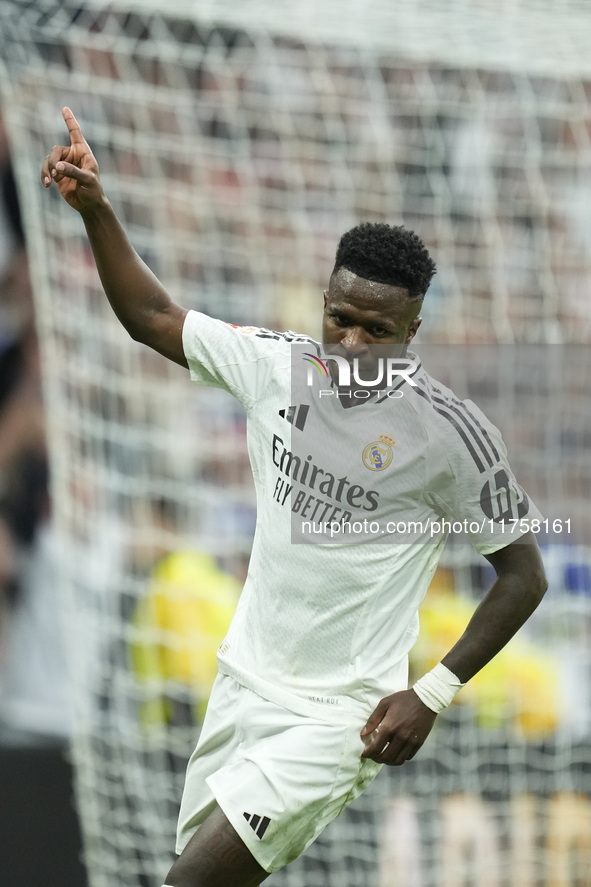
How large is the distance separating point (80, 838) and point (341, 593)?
2327mm

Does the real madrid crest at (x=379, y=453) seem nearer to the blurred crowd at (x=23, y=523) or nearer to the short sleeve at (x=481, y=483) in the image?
the short sleeve at (x=481, y=483)

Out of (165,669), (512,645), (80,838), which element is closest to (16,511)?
(165,669)

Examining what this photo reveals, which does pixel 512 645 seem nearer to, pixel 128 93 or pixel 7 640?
pixel 7 640

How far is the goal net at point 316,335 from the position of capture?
11.9 feet

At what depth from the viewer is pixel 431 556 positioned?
2135 mm

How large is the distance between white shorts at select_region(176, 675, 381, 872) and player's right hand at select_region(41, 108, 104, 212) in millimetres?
1026

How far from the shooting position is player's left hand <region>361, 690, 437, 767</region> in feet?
6.56

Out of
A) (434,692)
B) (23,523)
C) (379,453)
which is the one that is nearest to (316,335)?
(23,523)

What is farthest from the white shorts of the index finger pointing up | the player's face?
the index finger pointing up

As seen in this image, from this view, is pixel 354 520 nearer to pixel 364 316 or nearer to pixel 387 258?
pixel 364 316

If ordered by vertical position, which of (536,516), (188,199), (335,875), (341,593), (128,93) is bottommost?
(335,875)

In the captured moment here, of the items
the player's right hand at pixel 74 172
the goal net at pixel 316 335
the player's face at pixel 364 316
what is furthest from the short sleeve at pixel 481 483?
the goal net at pixel 316 335

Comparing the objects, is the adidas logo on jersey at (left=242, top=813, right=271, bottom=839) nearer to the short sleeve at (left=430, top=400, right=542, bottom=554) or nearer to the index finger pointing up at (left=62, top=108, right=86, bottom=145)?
the short sleeve at (left=430, top=400, right=542, bottom=554)

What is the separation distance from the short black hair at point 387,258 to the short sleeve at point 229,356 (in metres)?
0.25
